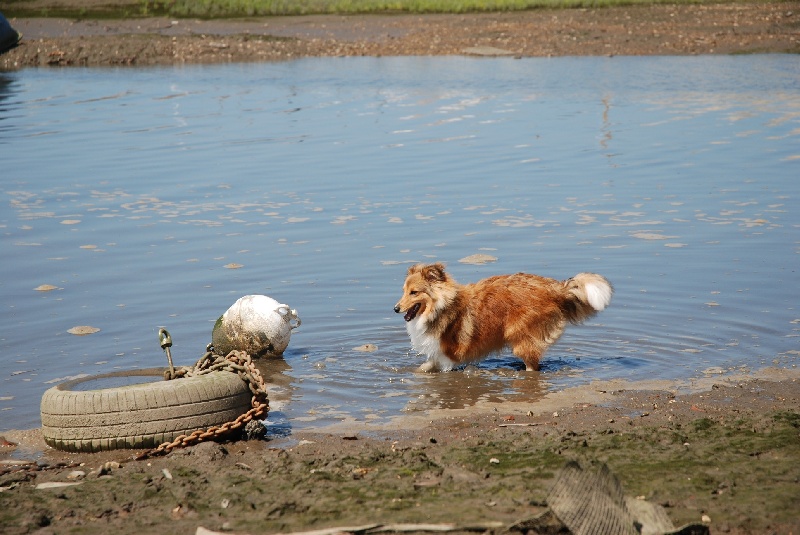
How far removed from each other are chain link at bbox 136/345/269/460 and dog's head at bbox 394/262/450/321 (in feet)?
6.46

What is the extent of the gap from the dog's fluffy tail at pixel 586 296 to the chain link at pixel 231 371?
296cm

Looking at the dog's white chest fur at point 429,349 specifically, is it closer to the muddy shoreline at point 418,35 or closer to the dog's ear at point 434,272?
the dog's ear at point 434,272

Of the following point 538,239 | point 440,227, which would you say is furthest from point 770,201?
point 440,227

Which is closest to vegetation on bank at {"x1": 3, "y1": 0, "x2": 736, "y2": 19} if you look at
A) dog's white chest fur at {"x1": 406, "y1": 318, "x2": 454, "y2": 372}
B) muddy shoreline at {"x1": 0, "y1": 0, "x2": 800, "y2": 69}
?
muddy shoreline at {"x1": 0, "y1": 0, "x2": 800, "y2": 69}

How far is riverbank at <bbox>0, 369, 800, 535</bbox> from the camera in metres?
5.01

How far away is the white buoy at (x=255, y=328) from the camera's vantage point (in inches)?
340

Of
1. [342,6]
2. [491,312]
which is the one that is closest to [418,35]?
[342,6]

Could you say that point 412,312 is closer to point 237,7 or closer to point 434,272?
point 434,272

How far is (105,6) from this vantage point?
4272 cm

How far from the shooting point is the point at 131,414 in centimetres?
647

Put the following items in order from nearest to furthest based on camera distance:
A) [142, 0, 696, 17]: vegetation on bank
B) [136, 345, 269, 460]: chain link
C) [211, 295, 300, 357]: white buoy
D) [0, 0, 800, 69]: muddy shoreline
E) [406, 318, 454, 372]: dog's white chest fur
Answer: [136, 345, 269, 460]: chain link
[406, 318, 454, 372]: dog's white chest fur
[211, 295, 300, 357]: white buoy
[0, 0, 800, 69]: muddy shoreline
[142, 0, 696, 17]: vegetation on bank

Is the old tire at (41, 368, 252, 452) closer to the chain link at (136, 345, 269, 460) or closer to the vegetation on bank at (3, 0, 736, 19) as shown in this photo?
the chain link at (136, 345, 269, 460)

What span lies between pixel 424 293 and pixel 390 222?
4.75 meters

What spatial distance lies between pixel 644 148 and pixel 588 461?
13167mm
